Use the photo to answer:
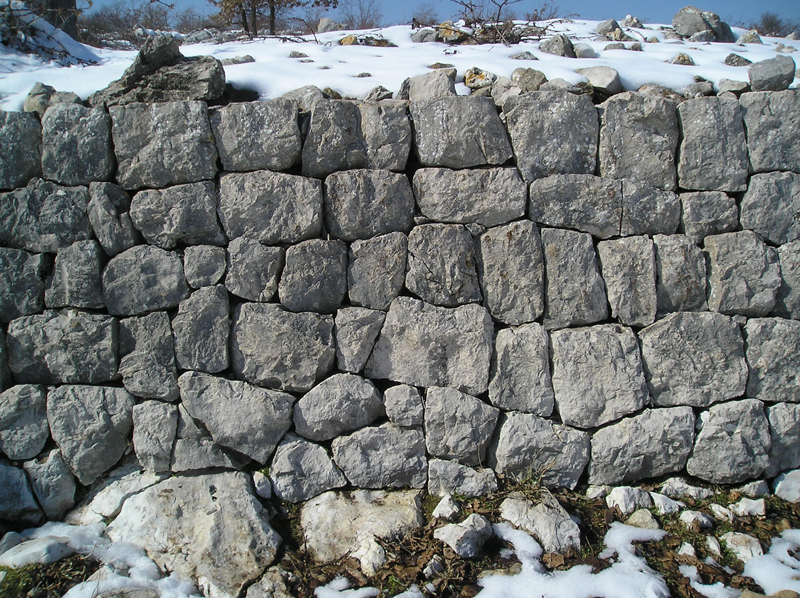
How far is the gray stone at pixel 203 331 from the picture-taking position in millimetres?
3057

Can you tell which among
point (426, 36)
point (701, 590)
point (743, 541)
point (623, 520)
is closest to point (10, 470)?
point (623, 520)

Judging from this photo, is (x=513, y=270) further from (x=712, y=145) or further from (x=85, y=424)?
(x=85, y=424)

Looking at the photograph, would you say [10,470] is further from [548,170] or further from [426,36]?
[426,36]

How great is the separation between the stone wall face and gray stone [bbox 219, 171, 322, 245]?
0.02m

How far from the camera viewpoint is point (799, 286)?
3240 mm

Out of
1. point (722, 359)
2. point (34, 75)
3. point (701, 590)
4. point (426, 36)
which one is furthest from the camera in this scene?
point (426, 36)

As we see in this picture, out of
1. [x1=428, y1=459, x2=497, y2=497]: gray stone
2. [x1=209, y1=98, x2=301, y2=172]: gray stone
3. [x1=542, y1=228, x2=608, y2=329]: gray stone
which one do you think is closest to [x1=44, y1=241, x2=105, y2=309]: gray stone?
[x1=209, y1=98, x2=301, y2=172]: gray stone

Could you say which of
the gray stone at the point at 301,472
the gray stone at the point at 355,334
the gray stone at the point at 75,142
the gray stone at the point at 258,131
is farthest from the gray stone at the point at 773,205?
the gray stone at the point at 75,142

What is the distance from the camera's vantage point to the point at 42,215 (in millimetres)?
3039

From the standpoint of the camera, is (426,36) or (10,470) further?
(426,36)

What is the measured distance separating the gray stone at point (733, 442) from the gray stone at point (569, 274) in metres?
1.04

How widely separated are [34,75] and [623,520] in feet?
15.2

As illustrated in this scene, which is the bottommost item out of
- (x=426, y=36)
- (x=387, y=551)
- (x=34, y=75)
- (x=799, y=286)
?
(x=387, y=551)

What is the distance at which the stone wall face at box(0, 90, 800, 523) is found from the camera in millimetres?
3047
